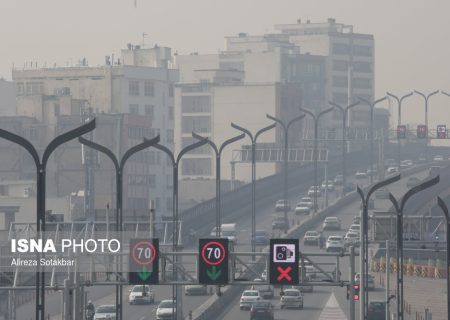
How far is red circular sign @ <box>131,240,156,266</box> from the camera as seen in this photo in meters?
55.2

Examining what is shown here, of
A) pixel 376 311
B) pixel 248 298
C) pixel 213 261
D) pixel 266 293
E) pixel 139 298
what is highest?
pixel 213 261

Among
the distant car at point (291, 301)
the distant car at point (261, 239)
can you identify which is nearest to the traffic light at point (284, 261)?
the distant car at point (291, 301)

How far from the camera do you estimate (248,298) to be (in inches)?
4070

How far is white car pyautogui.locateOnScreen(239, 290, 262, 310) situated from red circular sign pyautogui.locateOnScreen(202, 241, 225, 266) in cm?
4741

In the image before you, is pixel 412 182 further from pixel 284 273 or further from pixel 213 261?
pixel 284 273

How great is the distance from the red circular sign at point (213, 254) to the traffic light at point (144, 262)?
6.08ft

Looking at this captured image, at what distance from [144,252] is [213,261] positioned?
2.61 m

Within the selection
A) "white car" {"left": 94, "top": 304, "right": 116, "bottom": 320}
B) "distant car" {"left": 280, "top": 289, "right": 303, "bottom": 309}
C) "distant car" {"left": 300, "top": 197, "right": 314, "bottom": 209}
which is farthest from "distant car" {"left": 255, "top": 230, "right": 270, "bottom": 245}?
"white car" {"left": 94, "top": 304, "right": 116, "bottom": 320}

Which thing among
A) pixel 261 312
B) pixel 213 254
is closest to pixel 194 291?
pixel 261 312

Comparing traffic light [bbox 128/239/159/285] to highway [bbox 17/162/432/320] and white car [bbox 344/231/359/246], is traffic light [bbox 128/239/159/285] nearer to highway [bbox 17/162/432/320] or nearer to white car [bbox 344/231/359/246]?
highway [bbox 17/162/432/320]

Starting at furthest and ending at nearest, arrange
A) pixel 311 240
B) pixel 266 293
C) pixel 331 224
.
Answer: pixel 331 224, pixel 311 240, pixel 266 293

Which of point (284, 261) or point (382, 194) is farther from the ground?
point (284, 261)

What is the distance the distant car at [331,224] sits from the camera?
157500 millimetres

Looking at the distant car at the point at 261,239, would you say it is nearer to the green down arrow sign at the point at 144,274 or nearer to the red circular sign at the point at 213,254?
the green down arrow sign at the point at 144,274
